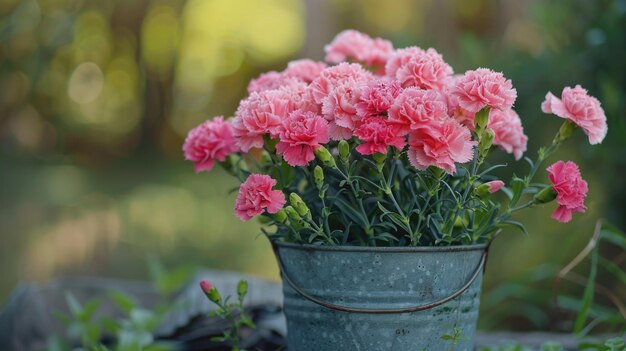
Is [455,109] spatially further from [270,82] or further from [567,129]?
[270,82]

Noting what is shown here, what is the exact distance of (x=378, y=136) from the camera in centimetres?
104

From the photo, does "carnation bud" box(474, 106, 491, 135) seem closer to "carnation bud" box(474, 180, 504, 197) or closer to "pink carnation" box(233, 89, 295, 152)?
"carnation bud" box(474, 180, 504, 197)

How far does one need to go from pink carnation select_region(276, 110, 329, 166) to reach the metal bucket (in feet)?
0.45

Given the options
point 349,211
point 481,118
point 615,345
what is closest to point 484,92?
point 481,118

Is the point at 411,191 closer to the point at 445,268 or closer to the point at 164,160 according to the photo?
the point at 445,268

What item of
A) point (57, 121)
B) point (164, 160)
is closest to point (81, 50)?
point (57, 121)

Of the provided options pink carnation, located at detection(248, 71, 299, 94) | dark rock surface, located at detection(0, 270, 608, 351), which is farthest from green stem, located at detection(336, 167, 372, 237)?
dark rock surface, located at detection(0, 270, 608, 351)

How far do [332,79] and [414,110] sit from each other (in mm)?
155

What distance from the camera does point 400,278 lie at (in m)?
1.12

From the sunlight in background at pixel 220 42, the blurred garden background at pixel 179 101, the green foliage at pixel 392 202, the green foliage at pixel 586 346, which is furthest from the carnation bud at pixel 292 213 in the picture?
the sunlight in background at pixel 220 42

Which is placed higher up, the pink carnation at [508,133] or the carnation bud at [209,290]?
the pink carnation at [508,133]

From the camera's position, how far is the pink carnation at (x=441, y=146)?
103cm

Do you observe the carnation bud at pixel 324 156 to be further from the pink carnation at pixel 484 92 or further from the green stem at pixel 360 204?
the pink carnation at pixel 484 92

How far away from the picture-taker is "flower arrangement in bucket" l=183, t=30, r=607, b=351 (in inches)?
41.9
